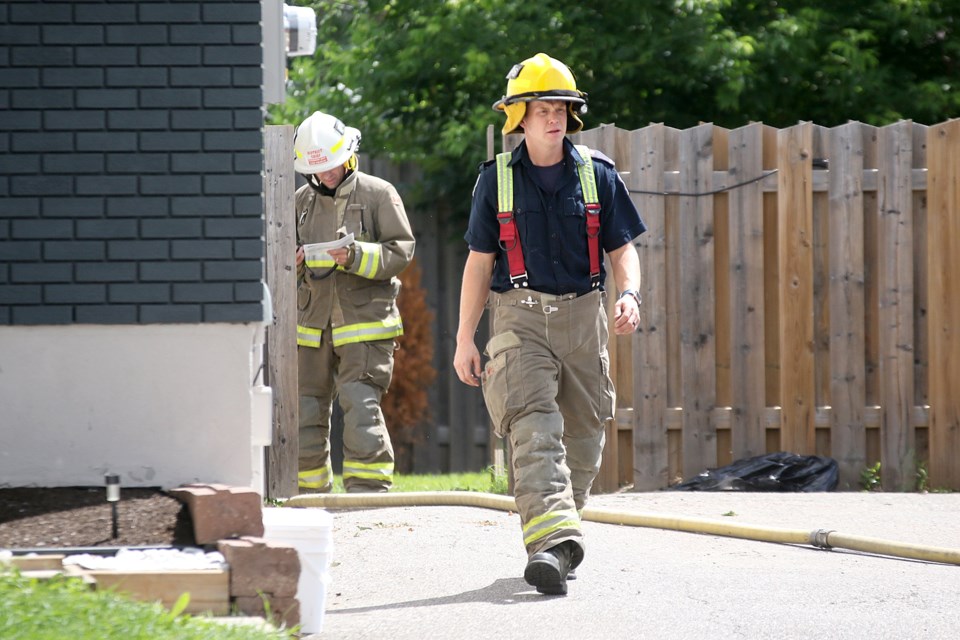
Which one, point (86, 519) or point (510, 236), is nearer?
point (86, 519)

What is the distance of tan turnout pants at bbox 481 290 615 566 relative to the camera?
5543 mm

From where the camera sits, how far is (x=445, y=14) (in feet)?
41.7

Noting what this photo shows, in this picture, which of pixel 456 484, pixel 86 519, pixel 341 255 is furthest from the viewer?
pixel 456 484

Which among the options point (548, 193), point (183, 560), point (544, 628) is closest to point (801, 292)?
point (548, 193)

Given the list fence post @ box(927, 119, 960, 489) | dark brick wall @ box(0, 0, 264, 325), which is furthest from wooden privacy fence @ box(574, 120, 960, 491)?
dark brick wall @ box(0, 0, 264, 325)

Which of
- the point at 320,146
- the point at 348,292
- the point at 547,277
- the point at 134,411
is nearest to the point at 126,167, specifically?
the point at 134,411

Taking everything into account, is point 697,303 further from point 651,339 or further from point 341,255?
point 341,255

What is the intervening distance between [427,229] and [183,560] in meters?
7.88

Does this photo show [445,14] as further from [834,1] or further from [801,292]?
[801,292]

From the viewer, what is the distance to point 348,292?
8.65 metres

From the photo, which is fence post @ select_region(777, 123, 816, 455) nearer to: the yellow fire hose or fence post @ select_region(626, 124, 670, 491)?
fence post @ select_region(626, 124, 670, 491)

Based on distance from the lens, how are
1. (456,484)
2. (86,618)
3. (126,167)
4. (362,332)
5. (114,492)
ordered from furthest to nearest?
(456,484), (362,332), (126,167), (114,492), (86,618)

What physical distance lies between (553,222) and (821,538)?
1894 mm

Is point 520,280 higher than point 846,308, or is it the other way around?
point 520,280
